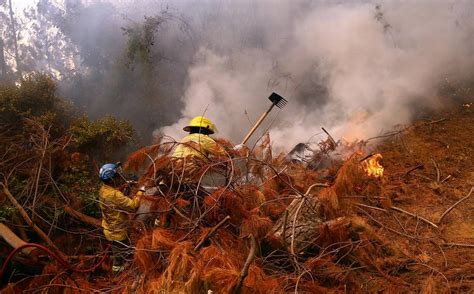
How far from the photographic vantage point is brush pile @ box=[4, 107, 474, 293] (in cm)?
359

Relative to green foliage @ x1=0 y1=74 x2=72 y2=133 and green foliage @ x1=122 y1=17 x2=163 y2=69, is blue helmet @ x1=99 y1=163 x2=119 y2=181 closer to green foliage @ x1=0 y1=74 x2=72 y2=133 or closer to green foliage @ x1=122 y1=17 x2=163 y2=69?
green foliage @ x1=0 y1=74 x2=72 y2=133

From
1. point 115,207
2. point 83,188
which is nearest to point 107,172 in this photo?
point 115,207

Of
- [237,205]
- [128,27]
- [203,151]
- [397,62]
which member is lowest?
[237,205]

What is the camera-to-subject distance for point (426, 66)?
9.07 meters

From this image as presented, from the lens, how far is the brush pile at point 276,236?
359cm

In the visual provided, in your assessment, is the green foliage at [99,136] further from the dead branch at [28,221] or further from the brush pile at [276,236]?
the brush pile at [276,236]

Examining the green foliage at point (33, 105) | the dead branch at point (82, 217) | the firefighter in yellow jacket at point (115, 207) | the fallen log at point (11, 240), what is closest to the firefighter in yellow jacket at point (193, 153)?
the firefighter in yellow jacket at point (115, 207)

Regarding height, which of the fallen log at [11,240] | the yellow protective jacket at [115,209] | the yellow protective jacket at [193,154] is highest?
the yellow protective jacket at [193,154]

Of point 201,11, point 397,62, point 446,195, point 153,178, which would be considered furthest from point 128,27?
point 446,195

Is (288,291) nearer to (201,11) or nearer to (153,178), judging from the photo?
(153,178)

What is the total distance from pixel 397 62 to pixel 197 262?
7.90m

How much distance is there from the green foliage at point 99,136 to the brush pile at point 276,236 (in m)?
3.85

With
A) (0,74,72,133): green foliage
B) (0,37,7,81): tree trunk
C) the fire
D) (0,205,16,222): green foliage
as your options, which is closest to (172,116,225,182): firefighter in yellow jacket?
(0,205,16,222): green foliage

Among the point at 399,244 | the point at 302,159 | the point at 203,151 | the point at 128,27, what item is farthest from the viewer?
the point at 128,27
